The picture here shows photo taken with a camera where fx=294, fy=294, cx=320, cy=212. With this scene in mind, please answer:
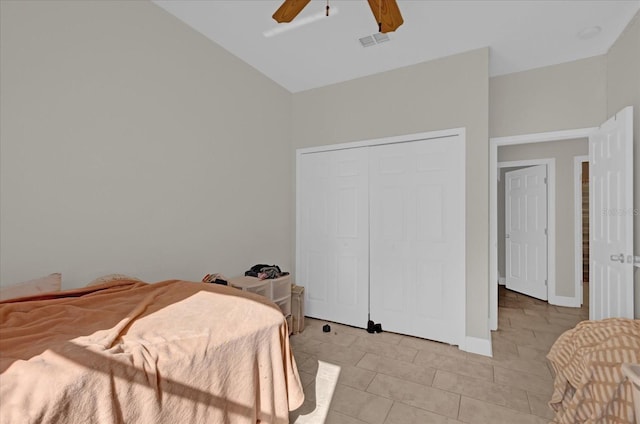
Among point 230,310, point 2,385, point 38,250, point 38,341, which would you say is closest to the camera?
point 2,385

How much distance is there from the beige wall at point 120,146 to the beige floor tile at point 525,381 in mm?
2492

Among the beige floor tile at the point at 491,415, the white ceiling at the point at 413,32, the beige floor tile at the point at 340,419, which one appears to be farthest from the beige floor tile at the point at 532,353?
the white ceiling at the point at 413,32

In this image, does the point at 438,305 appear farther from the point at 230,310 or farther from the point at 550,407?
the point at 230,310

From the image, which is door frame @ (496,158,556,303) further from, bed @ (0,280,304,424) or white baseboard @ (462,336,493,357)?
bed @ (0,280,304,424)

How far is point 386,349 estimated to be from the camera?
9.30 ft

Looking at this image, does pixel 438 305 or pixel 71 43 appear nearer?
pixel 71 43

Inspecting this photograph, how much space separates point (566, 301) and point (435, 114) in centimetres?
337

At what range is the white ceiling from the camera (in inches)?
91.1

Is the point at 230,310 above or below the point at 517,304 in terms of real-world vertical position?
above

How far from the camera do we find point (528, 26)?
2531 mm

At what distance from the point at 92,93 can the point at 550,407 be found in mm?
3641

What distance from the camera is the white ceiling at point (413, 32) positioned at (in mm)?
2314

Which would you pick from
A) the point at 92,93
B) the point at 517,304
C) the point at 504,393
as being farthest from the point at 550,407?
the point at 92,93

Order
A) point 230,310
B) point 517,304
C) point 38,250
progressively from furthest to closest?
point 517,304 → point 38,250 → point 230,310
